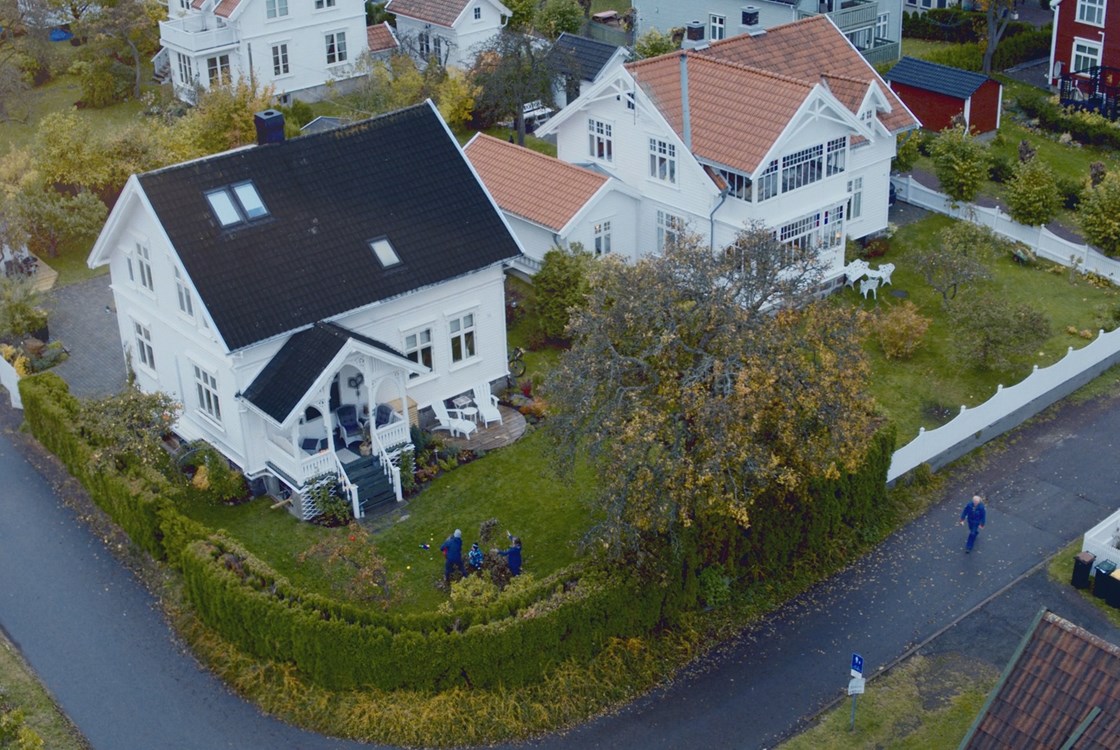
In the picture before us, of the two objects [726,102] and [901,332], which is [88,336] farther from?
[901,332]

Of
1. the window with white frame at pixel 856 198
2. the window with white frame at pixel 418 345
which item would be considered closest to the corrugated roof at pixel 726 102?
the window with white frame at pixel 856 198

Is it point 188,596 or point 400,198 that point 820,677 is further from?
point 400,198

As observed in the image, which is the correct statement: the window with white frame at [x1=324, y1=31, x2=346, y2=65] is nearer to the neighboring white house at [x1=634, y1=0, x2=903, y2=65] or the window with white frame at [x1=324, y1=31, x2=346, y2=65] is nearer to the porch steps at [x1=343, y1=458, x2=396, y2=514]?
the neighboring white house at [x1=634, y1=0, x2=903, y2=65]

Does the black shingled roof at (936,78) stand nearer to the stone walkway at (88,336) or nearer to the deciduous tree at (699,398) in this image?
the deciduous tree at (699,398)

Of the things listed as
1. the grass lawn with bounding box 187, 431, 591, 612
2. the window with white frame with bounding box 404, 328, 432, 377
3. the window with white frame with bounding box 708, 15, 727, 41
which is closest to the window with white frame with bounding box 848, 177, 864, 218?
the grass lawn with bounding box 187, 431, 591, 612

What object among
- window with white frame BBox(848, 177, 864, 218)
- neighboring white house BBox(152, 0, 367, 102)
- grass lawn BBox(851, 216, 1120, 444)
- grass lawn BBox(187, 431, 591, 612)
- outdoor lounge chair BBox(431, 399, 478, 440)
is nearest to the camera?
grass lawn BBox(187, 431, 591, 612)

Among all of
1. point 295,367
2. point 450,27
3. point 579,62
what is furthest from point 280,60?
point 295,367

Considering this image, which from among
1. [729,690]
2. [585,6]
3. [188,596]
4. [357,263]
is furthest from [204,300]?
[585,6]
